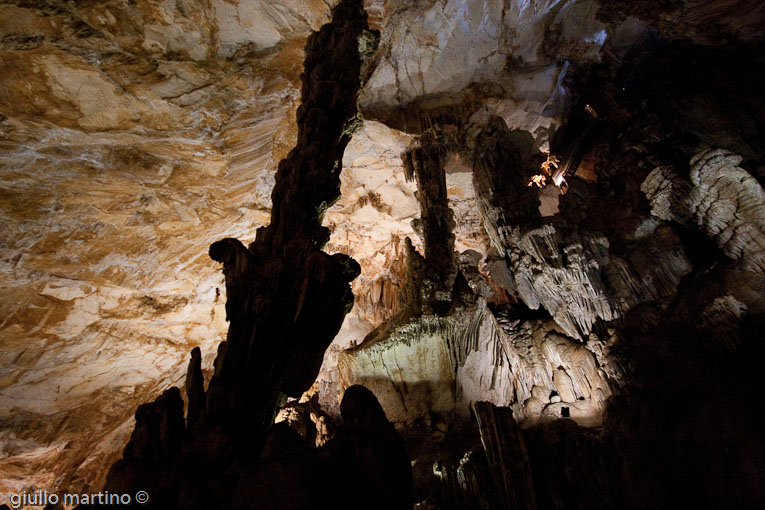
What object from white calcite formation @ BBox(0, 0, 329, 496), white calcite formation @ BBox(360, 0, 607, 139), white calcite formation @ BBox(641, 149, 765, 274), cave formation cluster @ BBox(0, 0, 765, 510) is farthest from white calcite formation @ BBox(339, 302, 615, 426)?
white calcite formation @ BBox(360, 0, 607, 139)

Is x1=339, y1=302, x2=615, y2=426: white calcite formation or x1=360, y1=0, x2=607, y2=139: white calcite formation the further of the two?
x1=339, y1=302, x2=615, y2=426: white calcite formation

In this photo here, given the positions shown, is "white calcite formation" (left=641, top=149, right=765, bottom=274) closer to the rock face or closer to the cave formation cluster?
the cave formation cluster

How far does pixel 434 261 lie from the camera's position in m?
6.75

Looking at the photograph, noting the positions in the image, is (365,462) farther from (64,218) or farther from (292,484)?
(64,218)

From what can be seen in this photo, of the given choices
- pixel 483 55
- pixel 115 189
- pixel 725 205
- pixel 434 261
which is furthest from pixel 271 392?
pixel 483 55

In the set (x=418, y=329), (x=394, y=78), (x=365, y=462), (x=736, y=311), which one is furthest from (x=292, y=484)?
(x=394, y=78)

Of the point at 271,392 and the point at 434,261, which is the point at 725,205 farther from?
the point at 271,392

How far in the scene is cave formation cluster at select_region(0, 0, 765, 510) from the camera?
7.64 ft

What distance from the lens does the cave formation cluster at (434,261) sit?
2328mm

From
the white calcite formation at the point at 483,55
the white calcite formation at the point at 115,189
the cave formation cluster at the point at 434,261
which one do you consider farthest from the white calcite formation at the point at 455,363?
the white calcite formation at the point at 483,55

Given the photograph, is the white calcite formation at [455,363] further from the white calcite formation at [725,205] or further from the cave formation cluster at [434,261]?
the white calcite formation at [725,205]

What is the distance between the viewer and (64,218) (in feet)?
17.4

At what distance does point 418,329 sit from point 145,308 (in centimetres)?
550

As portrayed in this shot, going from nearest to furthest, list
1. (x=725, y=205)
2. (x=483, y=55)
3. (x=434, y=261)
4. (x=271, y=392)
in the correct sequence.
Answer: (x=271, y=392) → (x=725, y=205) → (x=434, y=261) → (x=483, y=55)
